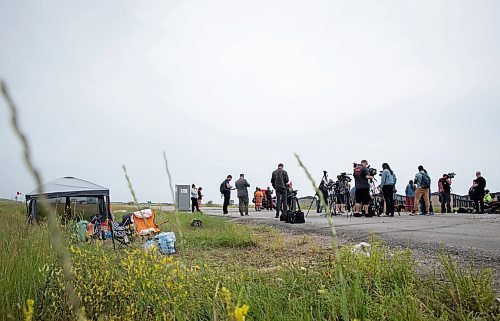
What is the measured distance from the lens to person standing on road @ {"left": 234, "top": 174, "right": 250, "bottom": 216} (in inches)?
728

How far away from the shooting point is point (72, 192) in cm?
980

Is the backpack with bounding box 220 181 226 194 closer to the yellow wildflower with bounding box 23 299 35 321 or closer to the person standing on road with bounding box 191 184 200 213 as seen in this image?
the person standing on road with bounding box 191 184 200 213

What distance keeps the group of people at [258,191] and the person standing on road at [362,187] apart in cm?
256

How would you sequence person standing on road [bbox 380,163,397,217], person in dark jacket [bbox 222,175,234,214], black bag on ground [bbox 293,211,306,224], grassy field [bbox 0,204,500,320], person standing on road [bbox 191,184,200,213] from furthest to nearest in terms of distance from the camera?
person standing on road [bbox 191,184,200,213] → person in dark jacket [bbox 222,175,234,214] → person standing on road [bbox 380,163,397,217] → black bag on ground [bbox 293,211,306,224] → grassy field [bbox 0,204,500,320]

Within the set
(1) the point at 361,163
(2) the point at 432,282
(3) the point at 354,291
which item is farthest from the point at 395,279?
(1) the point at 361,163

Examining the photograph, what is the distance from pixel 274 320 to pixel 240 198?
16.3m

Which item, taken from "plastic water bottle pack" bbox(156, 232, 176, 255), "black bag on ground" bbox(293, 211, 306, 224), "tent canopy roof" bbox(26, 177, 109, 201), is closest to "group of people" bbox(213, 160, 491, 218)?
"black bag on ground" bbox(293, 211, 306, 224)

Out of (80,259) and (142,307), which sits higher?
(80,259)

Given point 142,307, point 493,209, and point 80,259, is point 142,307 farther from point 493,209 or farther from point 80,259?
point 493,209

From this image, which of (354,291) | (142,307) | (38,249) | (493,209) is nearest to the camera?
(354,291)

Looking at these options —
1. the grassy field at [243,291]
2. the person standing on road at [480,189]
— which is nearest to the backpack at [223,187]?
the person standing on road at [480,189]

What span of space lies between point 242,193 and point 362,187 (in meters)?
6.39

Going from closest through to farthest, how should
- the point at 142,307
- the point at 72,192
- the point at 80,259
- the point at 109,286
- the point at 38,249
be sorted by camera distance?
the point at 142,307 → the point at 109,286 → the point at 80,259 → the point at 38,249 → the point at 72,192

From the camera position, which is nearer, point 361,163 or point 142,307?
point 142,307
